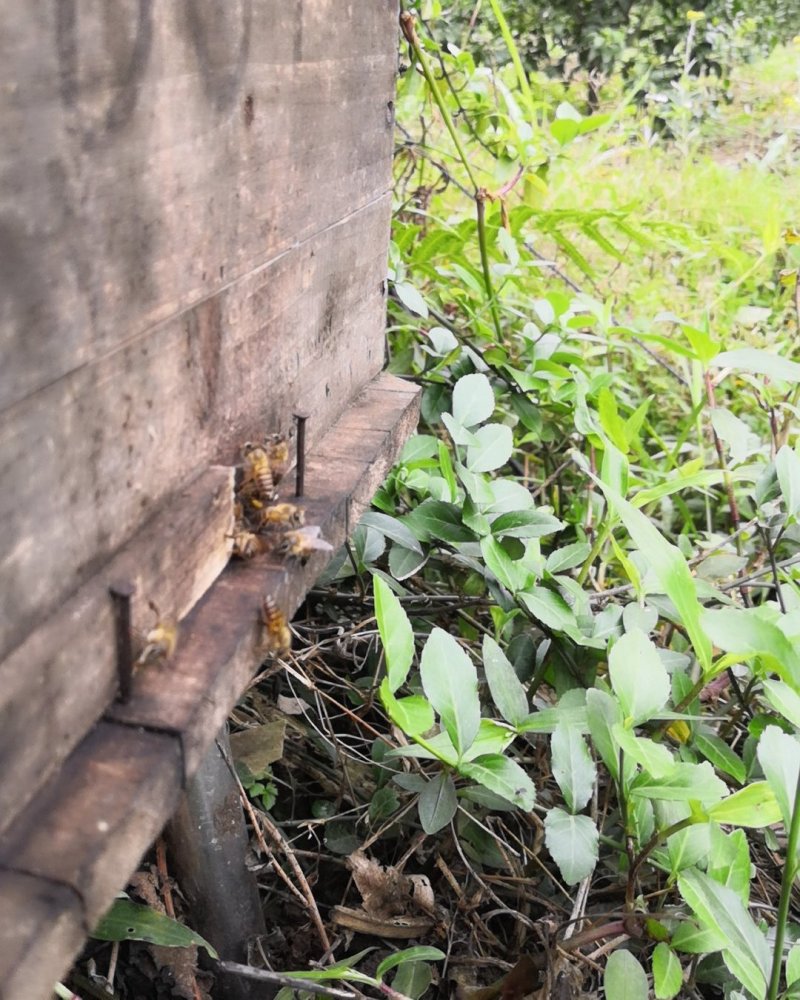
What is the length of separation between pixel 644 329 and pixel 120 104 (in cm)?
197

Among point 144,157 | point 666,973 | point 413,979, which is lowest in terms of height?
point 413,979

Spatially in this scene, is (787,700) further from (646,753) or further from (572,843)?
(572,843)

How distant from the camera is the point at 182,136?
631 mm

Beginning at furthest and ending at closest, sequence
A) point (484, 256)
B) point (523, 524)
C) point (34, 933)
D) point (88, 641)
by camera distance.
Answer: point (484, 256), point (523, 524), point (88, 641), point (34, 933)

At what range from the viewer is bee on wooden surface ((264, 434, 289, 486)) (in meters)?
0.83

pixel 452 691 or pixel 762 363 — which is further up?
pixel 762 363

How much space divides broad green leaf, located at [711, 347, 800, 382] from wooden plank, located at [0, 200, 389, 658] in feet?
2.20

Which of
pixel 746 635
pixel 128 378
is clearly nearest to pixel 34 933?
pixel 128 378

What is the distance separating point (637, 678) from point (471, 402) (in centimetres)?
57

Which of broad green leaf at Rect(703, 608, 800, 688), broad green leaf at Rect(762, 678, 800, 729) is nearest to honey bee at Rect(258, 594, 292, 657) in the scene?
broad green leaf at Rect(703, 608, 800, 688)

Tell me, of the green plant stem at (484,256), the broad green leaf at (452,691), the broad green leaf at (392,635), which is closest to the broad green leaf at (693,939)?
the broad green leaf at (452,691)

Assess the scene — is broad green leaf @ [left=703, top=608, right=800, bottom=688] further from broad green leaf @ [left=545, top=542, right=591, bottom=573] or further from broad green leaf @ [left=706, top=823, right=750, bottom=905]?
broad green leaf @ [left=545, top=542, right=591, bottom=573]

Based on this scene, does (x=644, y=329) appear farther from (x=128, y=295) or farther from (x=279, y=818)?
(x=128, y=295)

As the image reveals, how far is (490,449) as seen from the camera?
53.0 inches
